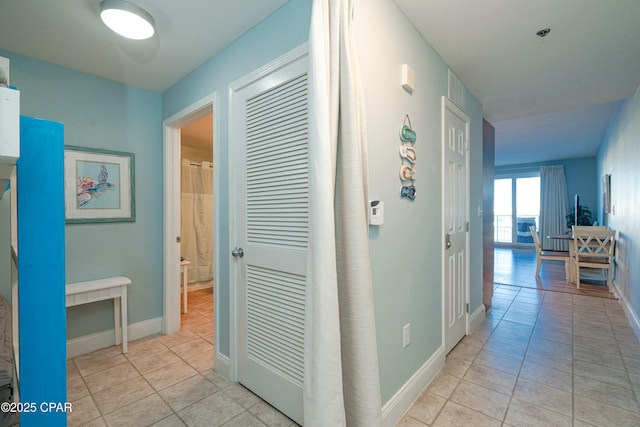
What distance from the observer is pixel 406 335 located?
1.68 m

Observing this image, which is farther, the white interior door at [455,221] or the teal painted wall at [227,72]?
the white interior door at [455,221]

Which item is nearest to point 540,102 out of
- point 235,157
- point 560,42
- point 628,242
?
point 560,42

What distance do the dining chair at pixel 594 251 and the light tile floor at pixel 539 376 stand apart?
45.7 inches

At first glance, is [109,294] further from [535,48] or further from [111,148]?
[535,48]

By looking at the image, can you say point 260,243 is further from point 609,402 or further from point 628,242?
point 628,242

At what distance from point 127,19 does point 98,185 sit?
145cm

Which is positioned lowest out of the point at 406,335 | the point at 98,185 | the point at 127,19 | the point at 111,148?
the point at 406,335

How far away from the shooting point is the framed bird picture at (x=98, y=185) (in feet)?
7.55

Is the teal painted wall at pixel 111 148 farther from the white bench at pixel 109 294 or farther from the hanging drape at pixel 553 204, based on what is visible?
the hanging drape at pixel 553 204

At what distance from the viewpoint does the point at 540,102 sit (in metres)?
Answer: 3.09

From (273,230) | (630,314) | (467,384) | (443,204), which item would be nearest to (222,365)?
(273,230)

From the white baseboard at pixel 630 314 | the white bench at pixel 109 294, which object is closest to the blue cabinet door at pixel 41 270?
the white bench at pixel 109 294

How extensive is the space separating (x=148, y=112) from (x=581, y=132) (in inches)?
262

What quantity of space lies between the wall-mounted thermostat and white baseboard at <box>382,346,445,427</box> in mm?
974
